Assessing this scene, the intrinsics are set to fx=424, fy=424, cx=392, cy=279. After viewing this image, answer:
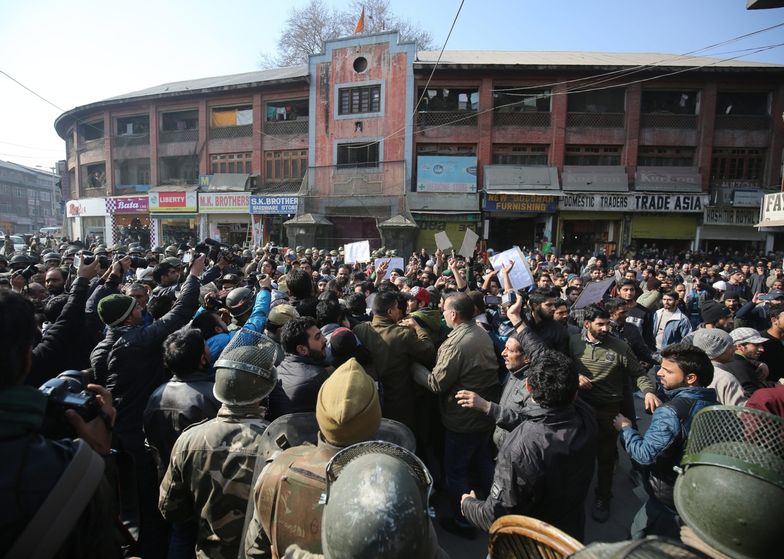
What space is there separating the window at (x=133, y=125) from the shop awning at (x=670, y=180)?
96.0ft

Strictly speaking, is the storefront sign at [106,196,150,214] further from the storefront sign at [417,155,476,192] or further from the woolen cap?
the woolen cap

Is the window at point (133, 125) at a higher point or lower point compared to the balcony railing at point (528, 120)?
higher

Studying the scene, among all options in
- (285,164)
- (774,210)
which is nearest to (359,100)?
(285,164)

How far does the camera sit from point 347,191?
903 inches

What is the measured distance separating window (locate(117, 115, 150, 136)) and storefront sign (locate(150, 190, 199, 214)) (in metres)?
5.22

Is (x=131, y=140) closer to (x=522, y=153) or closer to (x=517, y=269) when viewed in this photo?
(x=522, y=153)

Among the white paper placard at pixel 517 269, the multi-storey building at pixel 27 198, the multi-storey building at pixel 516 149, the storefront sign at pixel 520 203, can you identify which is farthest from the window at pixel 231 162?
the multi-storey building at pixel 27 198

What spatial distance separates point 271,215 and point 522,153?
46.3 feet

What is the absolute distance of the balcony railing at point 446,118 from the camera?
2177 cm

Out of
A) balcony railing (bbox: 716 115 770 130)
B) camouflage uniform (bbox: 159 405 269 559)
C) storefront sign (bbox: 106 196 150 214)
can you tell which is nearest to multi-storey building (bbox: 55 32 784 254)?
→ balcony railing (bbox: 716 115 770 130)

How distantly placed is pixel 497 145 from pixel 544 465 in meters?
21.8

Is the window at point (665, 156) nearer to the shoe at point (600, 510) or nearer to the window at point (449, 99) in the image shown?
the window at point (449, 99)

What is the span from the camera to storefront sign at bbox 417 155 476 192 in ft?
71.3

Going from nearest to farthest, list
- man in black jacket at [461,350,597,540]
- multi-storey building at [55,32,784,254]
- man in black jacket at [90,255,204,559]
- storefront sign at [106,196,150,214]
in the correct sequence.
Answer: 1. man in black jacket at [461,350,597,540]
2. man in black jacket at [90,255,204,559]
3. multi-storey building at [55,32,784,254]
4. storefront sign at [106,196,150,214]
